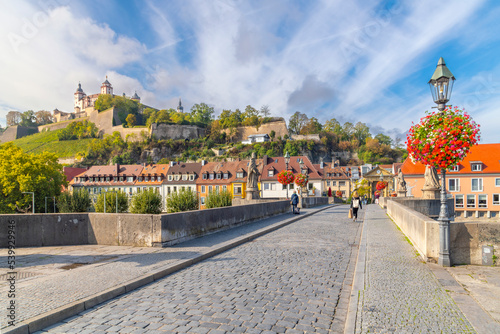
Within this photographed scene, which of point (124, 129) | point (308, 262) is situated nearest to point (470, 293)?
point (308, 262)

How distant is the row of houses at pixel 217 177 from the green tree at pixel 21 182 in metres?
20.6

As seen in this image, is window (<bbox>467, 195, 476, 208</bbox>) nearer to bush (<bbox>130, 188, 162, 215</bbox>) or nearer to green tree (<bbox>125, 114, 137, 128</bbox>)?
bush (<bbox>130, 188, 162, 215</bbox>)

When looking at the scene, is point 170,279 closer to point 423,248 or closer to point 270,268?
point 270,268

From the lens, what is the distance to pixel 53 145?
122 m

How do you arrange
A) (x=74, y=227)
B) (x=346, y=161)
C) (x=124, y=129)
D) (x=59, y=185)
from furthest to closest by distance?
1. (x=124, y=129)
2. (x=346, y=161)
3. (x=59, y=185)
4. (x=74, y=227)

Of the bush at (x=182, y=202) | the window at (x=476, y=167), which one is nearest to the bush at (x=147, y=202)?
the bush at (x=182, y=202)

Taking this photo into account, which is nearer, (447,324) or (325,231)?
(447,324)

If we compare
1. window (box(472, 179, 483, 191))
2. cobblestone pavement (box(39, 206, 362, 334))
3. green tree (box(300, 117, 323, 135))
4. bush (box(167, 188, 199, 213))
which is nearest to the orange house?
window (box(472, 179, 483, 191))

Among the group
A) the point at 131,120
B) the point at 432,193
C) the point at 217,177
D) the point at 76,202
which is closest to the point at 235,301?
the point at 432,193

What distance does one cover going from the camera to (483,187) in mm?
48594

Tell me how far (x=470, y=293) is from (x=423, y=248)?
262 centimetres

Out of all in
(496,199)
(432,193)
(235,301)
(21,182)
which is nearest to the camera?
(235,301)

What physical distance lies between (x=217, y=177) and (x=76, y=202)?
47742mm

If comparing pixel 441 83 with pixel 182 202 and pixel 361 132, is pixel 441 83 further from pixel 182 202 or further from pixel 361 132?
pixel 361 132
